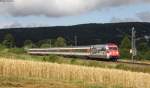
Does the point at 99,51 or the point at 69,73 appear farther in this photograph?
the point at 99,51

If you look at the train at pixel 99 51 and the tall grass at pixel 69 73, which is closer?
the tall grass at pixel 69 73

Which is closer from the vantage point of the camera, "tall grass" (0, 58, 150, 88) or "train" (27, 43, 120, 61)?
"tall grass" (0, 58, 150, 88)

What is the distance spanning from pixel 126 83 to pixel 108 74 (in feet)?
6.66

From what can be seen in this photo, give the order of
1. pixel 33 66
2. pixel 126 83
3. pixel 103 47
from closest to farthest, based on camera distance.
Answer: pixel 126 83 → pixel 33 66 → pixel 103 47

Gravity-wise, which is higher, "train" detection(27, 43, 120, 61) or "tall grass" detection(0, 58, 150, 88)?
"train" detection(27, 43, 120, 61)

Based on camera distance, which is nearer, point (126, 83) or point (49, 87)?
point (49, 87)

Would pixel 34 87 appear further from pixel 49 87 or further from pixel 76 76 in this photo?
pixel 76 76

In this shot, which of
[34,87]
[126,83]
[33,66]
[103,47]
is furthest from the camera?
[103,47]

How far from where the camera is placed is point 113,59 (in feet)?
250

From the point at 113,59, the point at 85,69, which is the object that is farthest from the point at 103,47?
the point at 85,69

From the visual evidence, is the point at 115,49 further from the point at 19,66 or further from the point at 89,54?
the point at 19,66

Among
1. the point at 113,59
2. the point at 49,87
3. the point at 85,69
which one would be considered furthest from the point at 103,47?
the point at 49,87

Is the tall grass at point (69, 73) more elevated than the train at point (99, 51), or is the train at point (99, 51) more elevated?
the train at point (99, 51)

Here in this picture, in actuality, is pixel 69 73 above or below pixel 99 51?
below
